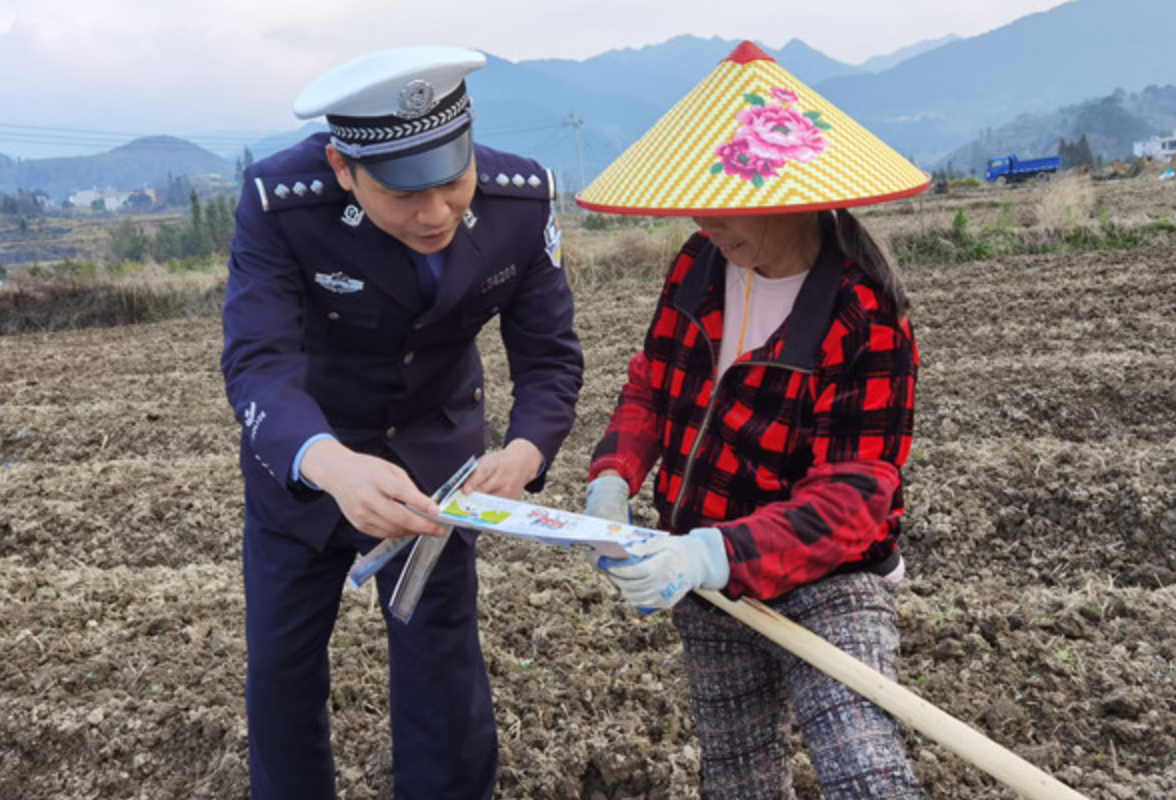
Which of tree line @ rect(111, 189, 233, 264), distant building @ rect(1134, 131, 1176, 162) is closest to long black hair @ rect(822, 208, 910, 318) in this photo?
tree line @ rect(111, 189, 233, 264)

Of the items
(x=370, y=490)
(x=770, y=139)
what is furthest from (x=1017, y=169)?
(x=370, y=490)

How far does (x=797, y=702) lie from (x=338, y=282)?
40.1 inches

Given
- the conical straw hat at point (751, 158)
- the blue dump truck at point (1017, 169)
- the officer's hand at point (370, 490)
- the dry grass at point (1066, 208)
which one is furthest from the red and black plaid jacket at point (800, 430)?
the blue dump truck at point (1017, 169)

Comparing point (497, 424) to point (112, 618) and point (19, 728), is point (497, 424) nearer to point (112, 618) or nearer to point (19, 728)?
point (112, 618)

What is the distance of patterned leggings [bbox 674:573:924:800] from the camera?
1.45m

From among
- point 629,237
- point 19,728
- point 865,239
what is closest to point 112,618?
point 19,728

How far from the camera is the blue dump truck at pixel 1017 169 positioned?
36.5m

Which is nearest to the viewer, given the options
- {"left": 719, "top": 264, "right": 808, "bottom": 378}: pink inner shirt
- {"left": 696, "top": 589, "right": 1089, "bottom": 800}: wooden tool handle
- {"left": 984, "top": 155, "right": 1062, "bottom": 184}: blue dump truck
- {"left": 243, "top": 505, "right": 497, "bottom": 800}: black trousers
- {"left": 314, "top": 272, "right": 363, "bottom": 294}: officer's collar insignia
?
{"left": 696, "top": 589, "right": 1089, "bottom": 800}: wooden tool handle

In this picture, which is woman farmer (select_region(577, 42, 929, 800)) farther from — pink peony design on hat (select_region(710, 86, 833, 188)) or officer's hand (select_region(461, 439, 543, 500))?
officer's hand (select_region(461, 439, 543, 500))

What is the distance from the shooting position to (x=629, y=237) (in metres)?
13.1

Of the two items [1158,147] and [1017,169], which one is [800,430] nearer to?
[1017,169]

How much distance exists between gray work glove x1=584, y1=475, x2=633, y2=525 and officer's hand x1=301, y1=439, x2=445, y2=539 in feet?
1.02

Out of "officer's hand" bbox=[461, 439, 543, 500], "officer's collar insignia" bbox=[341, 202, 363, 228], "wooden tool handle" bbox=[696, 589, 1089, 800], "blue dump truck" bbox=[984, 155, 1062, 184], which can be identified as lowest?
"wooden tool handle" bbox=[696, 589, 1089, 800]

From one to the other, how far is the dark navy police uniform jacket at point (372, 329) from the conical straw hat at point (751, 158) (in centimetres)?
23
